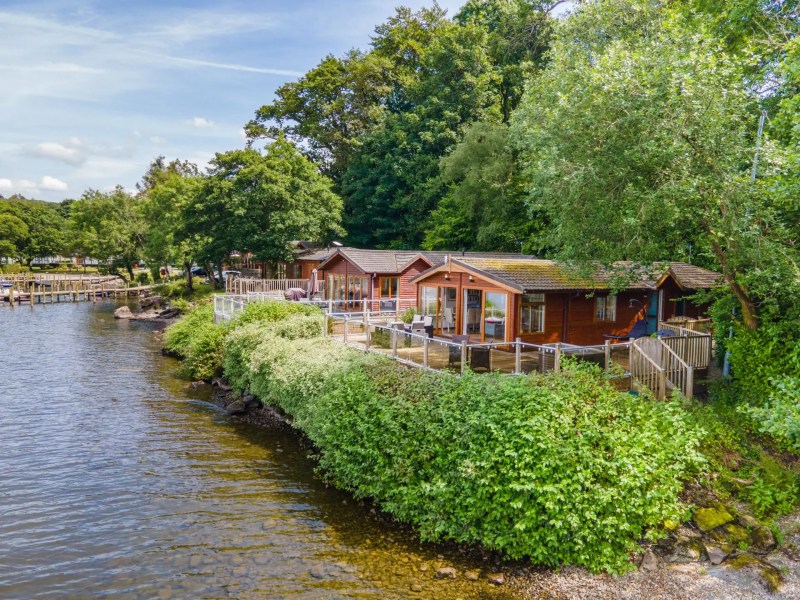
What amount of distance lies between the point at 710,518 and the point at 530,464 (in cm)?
361

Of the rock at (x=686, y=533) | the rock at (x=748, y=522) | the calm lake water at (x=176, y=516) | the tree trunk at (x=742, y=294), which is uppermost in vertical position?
the tree trunk at (x=742, y=294)

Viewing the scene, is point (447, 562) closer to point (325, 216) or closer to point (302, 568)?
point (302, 568)

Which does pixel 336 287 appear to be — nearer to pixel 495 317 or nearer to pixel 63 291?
pixel 495 317

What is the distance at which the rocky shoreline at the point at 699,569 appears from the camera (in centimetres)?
868

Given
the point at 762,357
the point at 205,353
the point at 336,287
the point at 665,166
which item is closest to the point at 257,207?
the point at 336,287

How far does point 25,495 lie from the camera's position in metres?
12.6

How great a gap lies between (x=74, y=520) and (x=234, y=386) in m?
9.17

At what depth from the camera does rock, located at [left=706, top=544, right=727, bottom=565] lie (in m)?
9.35

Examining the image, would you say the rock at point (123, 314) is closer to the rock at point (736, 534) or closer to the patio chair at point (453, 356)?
the patio chair at point (453, 356)

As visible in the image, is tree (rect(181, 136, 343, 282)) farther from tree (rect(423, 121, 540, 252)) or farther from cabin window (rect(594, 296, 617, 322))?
cabin window (rect(594, 296, 617, 322))

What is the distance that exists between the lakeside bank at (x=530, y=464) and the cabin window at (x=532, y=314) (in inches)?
260

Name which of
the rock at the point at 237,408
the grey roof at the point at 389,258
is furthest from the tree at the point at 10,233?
the rock at the point at 237,408

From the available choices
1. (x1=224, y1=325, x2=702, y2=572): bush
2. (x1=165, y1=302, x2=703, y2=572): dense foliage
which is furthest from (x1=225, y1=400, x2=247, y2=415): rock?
(x1=224, y1=325, x2=702, y2=572): bush

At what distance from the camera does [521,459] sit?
965 cm
